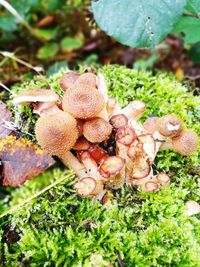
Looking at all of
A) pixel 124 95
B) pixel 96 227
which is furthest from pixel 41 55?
pixel 96 227

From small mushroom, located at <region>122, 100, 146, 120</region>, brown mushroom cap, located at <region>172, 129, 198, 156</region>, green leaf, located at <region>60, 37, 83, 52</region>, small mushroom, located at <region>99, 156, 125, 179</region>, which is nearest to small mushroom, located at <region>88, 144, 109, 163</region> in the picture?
small mushroom, located at <region>99, 156, 125, 179</region>

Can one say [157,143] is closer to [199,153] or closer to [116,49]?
[199,153]

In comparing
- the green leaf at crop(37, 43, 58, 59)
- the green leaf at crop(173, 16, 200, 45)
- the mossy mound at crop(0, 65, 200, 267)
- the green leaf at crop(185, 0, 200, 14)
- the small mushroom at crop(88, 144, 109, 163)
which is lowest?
the green leaf at crop(37, 43, 58, 59)

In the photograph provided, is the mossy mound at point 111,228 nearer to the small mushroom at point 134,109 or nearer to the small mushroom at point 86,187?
the small mushroom at point 86,187

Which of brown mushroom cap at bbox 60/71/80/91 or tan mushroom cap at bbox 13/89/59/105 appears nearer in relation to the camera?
tan mushroom cap at bbox 13/89/59/105

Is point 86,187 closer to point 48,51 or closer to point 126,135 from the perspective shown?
point 126,135

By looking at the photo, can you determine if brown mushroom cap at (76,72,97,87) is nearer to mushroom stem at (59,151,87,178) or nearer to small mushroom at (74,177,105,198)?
mushroom stem at (59,151,87,178)

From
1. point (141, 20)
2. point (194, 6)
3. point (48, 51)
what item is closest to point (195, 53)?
point (194, 6)
